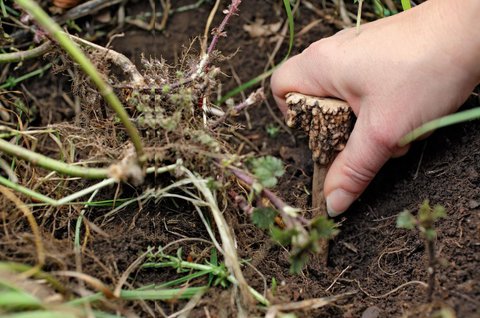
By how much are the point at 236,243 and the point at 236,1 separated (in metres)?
0.66

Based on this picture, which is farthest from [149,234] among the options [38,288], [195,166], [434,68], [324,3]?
[324,3]

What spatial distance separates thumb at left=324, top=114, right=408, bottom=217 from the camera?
1411mm

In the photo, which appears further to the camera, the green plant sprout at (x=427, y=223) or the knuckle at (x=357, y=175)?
the knuckle at (x=357, y=175)

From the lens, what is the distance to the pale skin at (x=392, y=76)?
1341 millimetres

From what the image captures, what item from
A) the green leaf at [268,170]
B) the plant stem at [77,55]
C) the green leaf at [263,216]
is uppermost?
the plant stem at [77,55]

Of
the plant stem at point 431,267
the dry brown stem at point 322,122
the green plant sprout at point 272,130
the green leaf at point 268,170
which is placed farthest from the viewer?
the green plant sprout at point 272,130

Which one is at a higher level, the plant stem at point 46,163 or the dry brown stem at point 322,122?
the plant stem at point 46,163

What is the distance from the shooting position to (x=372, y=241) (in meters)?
1.56

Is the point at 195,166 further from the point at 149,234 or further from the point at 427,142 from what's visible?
the point at 427,142

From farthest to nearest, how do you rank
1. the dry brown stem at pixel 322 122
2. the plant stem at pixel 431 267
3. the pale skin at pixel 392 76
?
1. the dry brown stem at pixel 322 122
2. the pale skin at pixel 392 76
3. the plant stem at pixel 431 267

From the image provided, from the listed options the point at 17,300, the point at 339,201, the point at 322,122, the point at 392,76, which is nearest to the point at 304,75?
the point at 322,122

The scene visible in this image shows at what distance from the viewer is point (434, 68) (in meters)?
1.34

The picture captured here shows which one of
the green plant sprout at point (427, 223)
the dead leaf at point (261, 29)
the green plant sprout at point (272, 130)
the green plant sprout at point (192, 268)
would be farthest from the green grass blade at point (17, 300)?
the dead leaf at point (261, 29)

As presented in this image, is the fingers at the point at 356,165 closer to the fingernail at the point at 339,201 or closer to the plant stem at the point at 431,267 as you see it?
the fingernail at the point at 339,201
